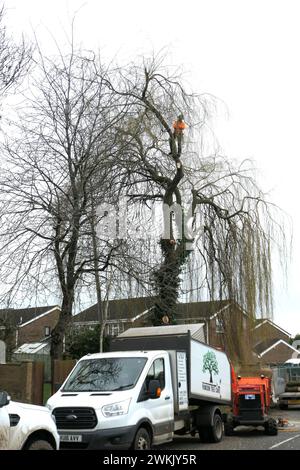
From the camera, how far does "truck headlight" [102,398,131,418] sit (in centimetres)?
968

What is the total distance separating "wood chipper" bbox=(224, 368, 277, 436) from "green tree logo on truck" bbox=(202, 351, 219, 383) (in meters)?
1.73

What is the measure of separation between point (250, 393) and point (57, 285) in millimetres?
6047

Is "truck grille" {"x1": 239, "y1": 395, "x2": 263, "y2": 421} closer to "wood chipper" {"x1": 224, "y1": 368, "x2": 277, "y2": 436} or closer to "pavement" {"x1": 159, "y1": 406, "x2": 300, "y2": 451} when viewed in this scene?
"wood chipper" {"x1": 224, "y1": 368, "x2": 277, "y2": 436}

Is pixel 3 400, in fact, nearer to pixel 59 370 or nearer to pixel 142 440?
pixel 142 440

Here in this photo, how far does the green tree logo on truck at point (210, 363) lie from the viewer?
13576 millimetres

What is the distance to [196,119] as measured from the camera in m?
19.7

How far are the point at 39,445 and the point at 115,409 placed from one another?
215 cm

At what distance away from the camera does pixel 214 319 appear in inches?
778

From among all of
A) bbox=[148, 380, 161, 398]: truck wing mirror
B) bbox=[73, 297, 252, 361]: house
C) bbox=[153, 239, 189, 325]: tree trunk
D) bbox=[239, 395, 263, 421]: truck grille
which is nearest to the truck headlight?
bbox=[148, 380, 161, 398]: truck wing mirror

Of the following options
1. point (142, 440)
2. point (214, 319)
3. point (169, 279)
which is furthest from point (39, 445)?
point (214, 319)

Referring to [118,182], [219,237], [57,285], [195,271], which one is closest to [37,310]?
[57,285]

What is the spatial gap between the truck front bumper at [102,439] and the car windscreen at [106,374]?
0.99 m
